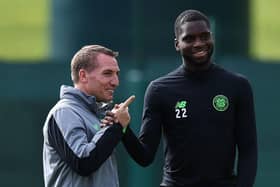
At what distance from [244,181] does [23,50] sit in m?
3.36

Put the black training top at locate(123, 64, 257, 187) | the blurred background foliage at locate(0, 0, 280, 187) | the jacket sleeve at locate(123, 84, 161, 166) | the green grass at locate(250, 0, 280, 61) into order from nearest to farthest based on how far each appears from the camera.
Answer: the black training top at locate(123, 64, 257, 187) → the jacket sleeve at locate(123, 84, 161, 166) → the blurred background foliage at locate(0, 0, 280, 187) → the green grass at locate(250, 0, 280, 61)

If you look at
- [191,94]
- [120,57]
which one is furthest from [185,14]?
[120,57]

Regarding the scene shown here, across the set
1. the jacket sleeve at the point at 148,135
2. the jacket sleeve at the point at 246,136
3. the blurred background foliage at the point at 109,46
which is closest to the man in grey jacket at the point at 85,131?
the jacket sleeve at the point at 148,135

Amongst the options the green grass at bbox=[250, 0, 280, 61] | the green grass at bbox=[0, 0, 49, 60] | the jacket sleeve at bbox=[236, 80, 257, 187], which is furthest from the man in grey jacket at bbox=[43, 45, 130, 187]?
the green grass at bbox=[250, 0, 280, 61]

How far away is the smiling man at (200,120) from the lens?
4.57m

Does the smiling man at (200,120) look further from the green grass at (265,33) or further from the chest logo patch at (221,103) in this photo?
the green grass at (265,33)

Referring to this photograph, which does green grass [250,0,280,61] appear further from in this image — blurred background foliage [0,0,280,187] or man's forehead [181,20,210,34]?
man's forehead [181,20,210,34]

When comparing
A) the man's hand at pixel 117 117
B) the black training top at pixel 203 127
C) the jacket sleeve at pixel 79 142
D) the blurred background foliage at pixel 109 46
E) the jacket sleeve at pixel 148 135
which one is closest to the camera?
the jacket sleeve at pixel 79 142

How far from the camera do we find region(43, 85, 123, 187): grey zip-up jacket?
4.14 meters

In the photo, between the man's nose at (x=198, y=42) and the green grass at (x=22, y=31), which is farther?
the green grass at (x=22, y=31)

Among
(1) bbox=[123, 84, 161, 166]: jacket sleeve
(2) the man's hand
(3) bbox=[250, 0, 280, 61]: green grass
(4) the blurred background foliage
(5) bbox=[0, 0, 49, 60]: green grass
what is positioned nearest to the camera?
(2) the man's hand

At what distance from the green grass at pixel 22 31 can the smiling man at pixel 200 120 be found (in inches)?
113

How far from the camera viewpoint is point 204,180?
4578mm

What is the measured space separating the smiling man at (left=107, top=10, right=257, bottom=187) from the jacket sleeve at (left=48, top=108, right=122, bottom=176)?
0.42 metres
